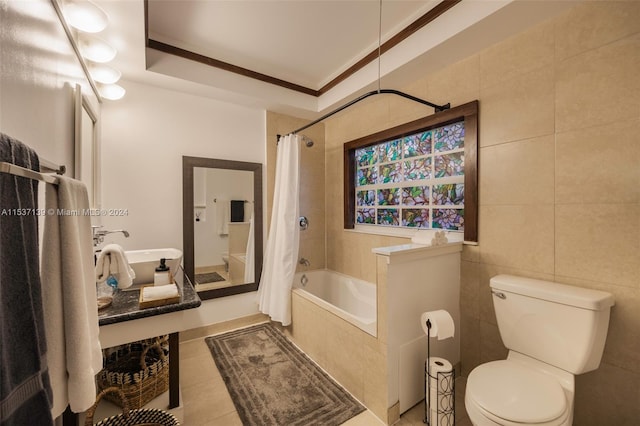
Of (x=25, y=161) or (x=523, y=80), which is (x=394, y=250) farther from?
(x=25, y=161)

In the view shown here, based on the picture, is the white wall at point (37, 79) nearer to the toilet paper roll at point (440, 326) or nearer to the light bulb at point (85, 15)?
the light bulb at point (85, 15)

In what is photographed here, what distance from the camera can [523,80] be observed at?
1.69 meters

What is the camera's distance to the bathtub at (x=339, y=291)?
2.59 m

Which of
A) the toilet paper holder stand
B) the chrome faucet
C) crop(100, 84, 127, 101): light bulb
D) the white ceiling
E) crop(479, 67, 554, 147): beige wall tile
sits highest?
the white ceiling

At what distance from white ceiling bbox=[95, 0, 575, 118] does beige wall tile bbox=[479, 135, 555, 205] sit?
676mm

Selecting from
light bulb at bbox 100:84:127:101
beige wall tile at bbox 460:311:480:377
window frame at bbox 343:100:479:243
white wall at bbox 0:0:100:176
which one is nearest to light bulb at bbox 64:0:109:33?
white wall at bbox 0:0:100:176

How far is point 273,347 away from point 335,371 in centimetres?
71

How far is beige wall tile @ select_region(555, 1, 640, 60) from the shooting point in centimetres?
133

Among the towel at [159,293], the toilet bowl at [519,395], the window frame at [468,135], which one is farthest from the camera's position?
the window frame at [468,135]

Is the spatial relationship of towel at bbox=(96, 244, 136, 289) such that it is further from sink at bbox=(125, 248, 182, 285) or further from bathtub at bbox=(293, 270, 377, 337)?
bathtub at bbox=(293, 270, 377, 337)

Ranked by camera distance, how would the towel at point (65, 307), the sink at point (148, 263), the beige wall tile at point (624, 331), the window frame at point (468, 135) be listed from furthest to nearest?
the window frame at point (468, 135)
the sink at point (148, 263)
the beige wall tile at point (624, 331)
the towel at point (65, 307)

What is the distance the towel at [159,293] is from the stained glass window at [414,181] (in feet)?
6.68

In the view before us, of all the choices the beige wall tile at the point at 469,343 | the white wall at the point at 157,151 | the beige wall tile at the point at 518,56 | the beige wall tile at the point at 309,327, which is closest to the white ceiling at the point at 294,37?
the beige wall tile at the point at 518,56

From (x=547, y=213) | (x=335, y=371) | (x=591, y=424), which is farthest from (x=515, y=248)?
(x=335, y=371)
